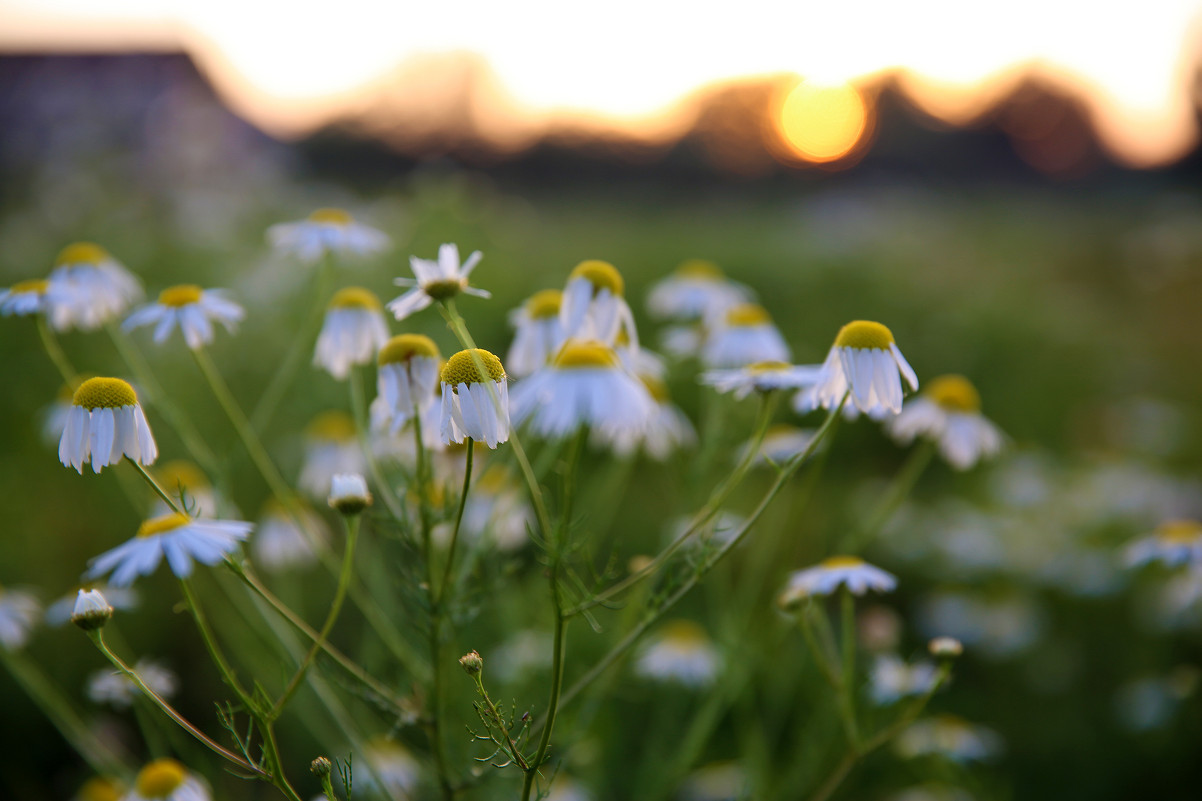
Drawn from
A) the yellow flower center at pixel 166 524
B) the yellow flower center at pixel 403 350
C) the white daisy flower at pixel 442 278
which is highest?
the white daisy flower at pixel 442 278

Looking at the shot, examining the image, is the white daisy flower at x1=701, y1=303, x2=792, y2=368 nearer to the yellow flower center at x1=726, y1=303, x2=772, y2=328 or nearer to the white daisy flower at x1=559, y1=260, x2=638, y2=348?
the yellow flower center at x1=726, y1=303, x2=772, y2=328

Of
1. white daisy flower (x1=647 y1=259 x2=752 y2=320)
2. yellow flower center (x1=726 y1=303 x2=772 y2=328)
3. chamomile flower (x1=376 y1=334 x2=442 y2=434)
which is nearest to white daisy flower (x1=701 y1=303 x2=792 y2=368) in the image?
yellow flower center (x1=726 y1=303 x2=772 y2=328)

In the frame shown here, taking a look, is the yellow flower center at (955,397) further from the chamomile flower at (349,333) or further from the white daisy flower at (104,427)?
the white daisy flower at (104,427)

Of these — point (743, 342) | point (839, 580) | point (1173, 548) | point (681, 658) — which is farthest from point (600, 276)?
point (1173, 548)

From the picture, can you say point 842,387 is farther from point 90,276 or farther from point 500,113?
point 500,113

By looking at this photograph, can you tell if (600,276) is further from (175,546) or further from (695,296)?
(695,296)

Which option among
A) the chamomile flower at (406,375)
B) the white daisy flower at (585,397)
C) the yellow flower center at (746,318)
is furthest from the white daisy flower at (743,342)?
the chamomile flower at (406,375)
